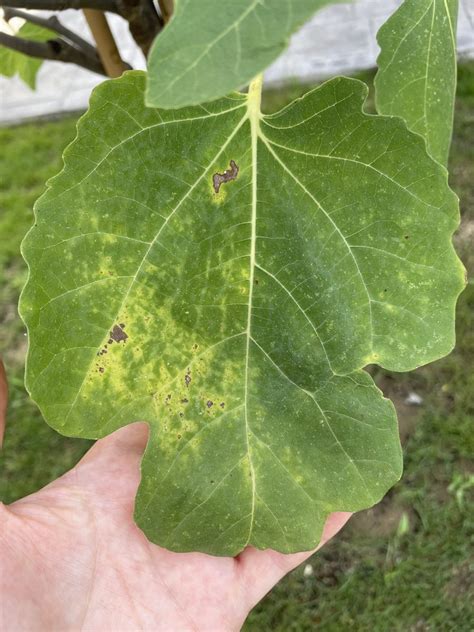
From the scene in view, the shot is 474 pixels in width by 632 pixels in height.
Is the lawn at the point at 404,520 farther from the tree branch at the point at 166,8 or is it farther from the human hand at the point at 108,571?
the tree branch at the point at 166,8

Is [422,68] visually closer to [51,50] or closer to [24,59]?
[51,50]

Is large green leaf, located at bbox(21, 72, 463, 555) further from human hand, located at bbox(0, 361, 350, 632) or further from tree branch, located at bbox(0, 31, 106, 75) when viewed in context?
tree branch, located at bbox(0, 31, 106, 75)

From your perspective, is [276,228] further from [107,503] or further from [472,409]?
[472,409]

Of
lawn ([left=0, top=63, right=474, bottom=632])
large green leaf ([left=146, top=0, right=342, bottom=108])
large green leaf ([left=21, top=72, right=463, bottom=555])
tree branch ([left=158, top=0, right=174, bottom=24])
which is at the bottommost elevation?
lawn ([left=0, top=63, right=474, bottom=632])

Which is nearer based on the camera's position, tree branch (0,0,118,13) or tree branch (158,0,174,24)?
tree branch (0,0,118,13)

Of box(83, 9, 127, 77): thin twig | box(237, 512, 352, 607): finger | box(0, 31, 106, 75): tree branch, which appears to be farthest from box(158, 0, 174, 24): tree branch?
box(237, 512, 352, 607): finger

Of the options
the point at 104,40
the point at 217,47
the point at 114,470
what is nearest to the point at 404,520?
the point at 114,470
